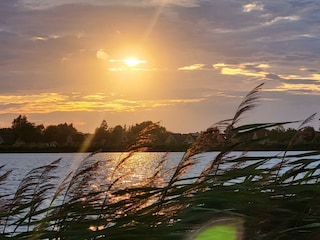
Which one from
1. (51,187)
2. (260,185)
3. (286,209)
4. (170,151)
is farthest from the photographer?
(51,187)

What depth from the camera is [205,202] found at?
3551 mm

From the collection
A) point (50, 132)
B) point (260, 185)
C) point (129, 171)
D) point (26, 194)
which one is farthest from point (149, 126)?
point (50, 132)

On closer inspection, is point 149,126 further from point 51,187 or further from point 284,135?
point 51,187

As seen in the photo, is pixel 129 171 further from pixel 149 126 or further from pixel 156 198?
pixel 156 198

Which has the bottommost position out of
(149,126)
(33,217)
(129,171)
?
(33,217)

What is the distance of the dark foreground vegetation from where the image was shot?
3.38 m

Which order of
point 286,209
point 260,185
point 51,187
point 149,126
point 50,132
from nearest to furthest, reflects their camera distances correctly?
1. point 286,209
2. point 260,185
3. point 149,126
4. point 51,187
5. point 50,132

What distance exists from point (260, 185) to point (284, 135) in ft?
2.32

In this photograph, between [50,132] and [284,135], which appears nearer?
[284,135]

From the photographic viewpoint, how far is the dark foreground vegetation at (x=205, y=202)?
3.38 metres

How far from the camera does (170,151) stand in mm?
5152

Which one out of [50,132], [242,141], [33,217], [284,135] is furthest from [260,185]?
[50,132]

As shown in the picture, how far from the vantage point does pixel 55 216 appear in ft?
14.0

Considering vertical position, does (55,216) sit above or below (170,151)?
below
